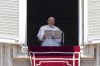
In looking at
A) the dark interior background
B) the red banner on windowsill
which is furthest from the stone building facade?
the dark interior background

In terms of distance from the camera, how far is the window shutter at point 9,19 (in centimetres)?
723

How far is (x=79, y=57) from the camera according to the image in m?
7.31

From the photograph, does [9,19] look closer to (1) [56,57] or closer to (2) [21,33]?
(2) [21,33]

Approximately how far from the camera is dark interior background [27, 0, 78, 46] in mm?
10141

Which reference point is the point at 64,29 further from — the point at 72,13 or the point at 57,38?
the point at 57,38

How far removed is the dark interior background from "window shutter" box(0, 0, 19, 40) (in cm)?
274

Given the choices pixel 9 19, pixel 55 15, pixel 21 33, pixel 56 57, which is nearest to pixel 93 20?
pixel 56 57

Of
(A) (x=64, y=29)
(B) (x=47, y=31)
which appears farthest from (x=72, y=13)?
(B) (x=47, y=31)

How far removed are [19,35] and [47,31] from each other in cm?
46

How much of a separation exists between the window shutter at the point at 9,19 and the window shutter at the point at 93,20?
3.17ft

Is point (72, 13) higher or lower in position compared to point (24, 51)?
higher

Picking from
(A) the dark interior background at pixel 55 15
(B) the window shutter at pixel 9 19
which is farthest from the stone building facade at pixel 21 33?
(A) the dark interior background at pixel 55 15

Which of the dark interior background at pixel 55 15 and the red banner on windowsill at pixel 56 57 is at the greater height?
the dark interior background at pixel 55 15

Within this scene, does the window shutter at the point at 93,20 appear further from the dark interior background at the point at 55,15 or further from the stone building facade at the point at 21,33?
the dark interior background at the point at 55,15
